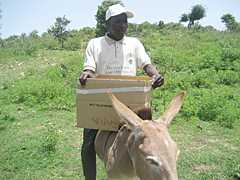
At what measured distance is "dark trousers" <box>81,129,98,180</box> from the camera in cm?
389

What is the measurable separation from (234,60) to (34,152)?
340 inches

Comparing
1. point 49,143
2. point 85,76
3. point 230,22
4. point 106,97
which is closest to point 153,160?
point 106,97

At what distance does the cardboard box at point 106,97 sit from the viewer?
334 cm

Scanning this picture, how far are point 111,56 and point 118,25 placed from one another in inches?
11.2

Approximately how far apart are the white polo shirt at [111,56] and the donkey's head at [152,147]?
0.91 m

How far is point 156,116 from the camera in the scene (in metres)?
7.76

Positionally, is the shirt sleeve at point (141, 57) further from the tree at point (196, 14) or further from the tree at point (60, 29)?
the tree at point (196, 14)

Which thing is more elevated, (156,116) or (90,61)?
(90,61)

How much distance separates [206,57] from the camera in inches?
524

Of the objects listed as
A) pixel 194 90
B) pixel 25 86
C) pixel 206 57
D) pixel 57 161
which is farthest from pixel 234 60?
pixel 57 161

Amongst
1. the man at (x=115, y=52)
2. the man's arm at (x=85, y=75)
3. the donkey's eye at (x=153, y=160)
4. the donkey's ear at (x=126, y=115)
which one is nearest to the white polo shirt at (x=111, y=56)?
the man at (x=115, y=52)

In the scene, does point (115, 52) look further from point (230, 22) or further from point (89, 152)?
point (230, 22)

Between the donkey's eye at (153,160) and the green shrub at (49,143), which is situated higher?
the donkey's eye at (153,160)

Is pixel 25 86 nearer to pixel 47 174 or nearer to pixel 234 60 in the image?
pixel 47 174
